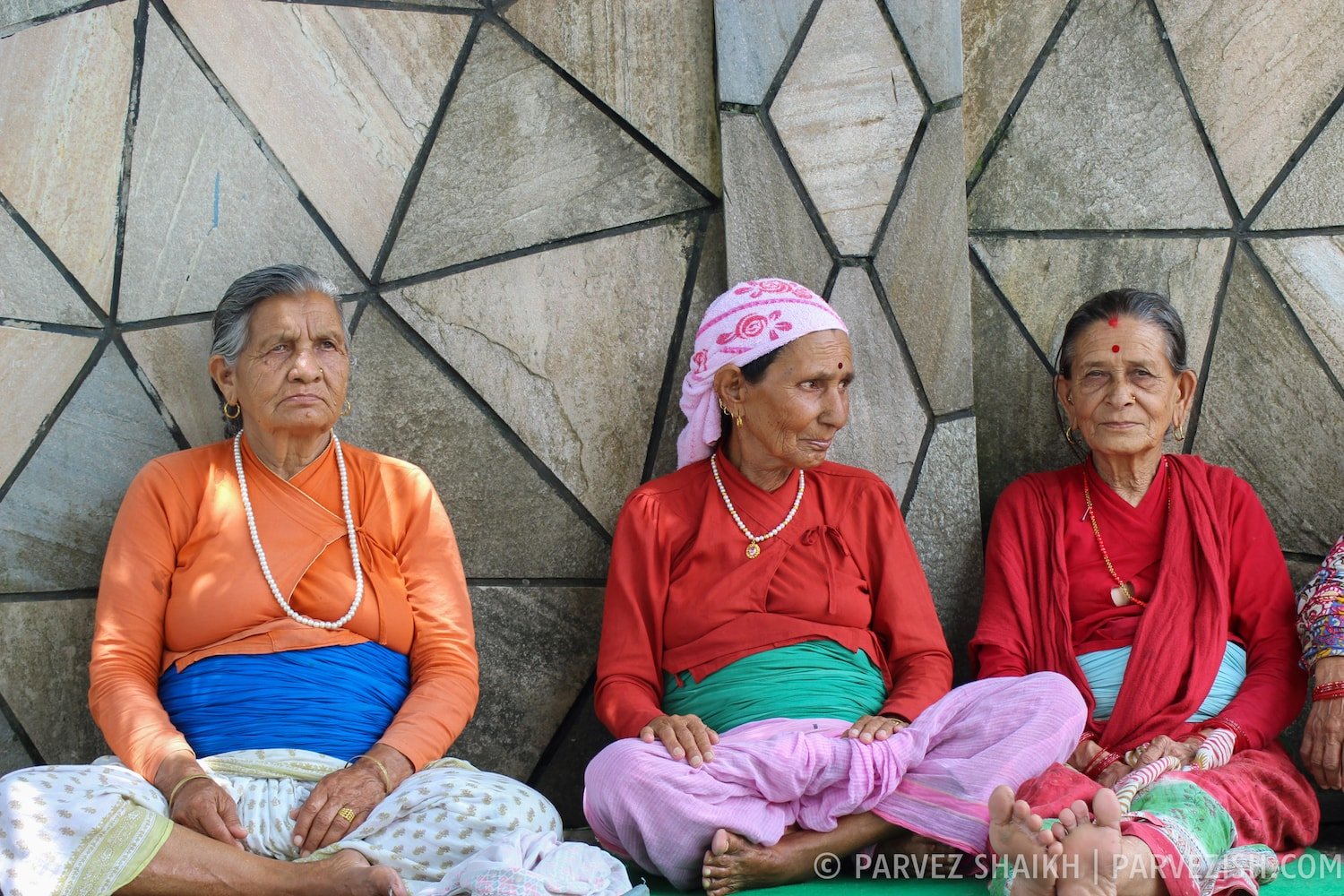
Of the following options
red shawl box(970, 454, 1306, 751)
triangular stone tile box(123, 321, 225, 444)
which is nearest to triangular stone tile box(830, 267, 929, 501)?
red shawl box(970, 454, 1306, 751)

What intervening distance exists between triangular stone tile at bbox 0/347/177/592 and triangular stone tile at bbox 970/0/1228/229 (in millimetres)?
2496

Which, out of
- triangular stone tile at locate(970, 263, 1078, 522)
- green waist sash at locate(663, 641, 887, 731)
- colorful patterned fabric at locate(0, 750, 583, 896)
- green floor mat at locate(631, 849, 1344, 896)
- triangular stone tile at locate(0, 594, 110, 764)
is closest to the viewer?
colorful patterned fabric at locate(0, 750, 583, 896)

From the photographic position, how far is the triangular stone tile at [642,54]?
12.7ft

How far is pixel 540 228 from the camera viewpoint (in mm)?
3881

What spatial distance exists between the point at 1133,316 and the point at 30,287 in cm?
295

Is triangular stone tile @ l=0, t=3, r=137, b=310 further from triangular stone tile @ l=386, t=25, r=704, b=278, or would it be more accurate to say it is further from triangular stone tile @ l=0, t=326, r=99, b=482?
triangular stone tile @ l=386, t=25, r=704, b=278

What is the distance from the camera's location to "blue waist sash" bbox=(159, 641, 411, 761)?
10.3ft

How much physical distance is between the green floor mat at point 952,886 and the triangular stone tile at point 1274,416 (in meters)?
1.27

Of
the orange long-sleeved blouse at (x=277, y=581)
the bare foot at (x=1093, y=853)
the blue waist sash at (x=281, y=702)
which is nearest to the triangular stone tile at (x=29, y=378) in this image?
the orange long-sleeved blouse at (x=277, y=581)

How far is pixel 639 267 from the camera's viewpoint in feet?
12.9

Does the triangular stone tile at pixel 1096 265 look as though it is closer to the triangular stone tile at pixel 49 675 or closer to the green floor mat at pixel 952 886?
the green floor mat at pixel 952 886

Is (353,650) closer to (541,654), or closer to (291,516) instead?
(291,516)

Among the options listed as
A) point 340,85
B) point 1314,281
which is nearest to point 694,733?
point 340,85

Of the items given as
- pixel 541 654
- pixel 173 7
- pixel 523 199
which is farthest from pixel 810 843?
pixel 173 7
